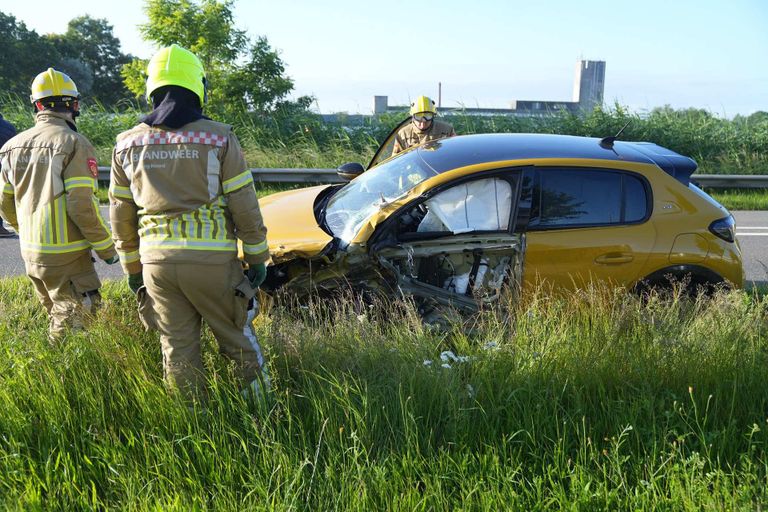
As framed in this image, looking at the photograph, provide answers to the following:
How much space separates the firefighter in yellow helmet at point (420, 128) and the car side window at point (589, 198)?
285cm

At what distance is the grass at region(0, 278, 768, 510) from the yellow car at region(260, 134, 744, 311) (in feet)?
1.84

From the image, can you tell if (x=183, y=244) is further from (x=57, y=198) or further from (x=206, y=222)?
(x=57, y=198)

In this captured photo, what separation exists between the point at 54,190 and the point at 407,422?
270cm

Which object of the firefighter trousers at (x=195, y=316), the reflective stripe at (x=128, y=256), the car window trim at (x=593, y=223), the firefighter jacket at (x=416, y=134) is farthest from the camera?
the firefighter jacket at (x=416, y=134)

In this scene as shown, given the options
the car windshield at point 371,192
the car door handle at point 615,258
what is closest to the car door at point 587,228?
the car door handle at point 615,258

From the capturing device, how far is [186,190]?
3.05 metres

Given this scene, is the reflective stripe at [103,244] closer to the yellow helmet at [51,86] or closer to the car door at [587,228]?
the yellow helmet at [51,86]

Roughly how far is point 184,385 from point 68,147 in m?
1.82

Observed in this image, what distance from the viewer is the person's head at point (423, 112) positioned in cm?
739

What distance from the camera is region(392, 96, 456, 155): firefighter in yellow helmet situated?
7398mm

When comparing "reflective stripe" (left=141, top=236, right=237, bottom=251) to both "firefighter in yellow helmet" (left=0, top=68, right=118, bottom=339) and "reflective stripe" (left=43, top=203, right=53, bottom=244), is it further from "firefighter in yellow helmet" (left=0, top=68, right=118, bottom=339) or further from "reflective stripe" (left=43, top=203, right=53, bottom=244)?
"reflective stripe" (left=43, top=203, right=53, bottom=244)

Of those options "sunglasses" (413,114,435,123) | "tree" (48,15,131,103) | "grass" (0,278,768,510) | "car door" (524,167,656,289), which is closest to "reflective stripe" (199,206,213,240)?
"grass" (0,278,768,510)

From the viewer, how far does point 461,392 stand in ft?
10.5

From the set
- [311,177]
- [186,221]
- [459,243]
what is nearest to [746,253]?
[459,243]
